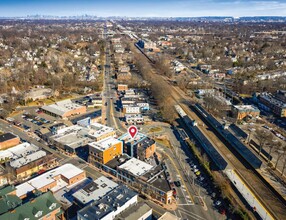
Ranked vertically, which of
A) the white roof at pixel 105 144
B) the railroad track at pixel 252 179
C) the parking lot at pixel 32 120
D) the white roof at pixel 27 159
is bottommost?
the parking lot at pixel 32 120

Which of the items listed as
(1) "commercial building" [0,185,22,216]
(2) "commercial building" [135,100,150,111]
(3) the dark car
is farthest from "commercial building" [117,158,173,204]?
(2) "commercial building" [135,100,150,111]

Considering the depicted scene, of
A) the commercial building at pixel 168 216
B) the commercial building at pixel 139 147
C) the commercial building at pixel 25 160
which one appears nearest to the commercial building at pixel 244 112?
the commercial building at pixel 139 147

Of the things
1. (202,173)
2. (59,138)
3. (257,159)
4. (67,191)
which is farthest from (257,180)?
(59,138)

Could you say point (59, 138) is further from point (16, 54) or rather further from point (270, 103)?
point (16, 54)

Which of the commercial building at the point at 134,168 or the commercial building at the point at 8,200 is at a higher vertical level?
the commercial building at the point at 8,200

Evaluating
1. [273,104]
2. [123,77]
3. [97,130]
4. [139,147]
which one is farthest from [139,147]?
[123,77]

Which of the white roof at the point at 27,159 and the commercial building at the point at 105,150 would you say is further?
the commercial building at the point at 105,150

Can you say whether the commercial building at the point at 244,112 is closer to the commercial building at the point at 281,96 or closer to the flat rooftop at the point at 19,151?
the commercial building at the point at 281,96
